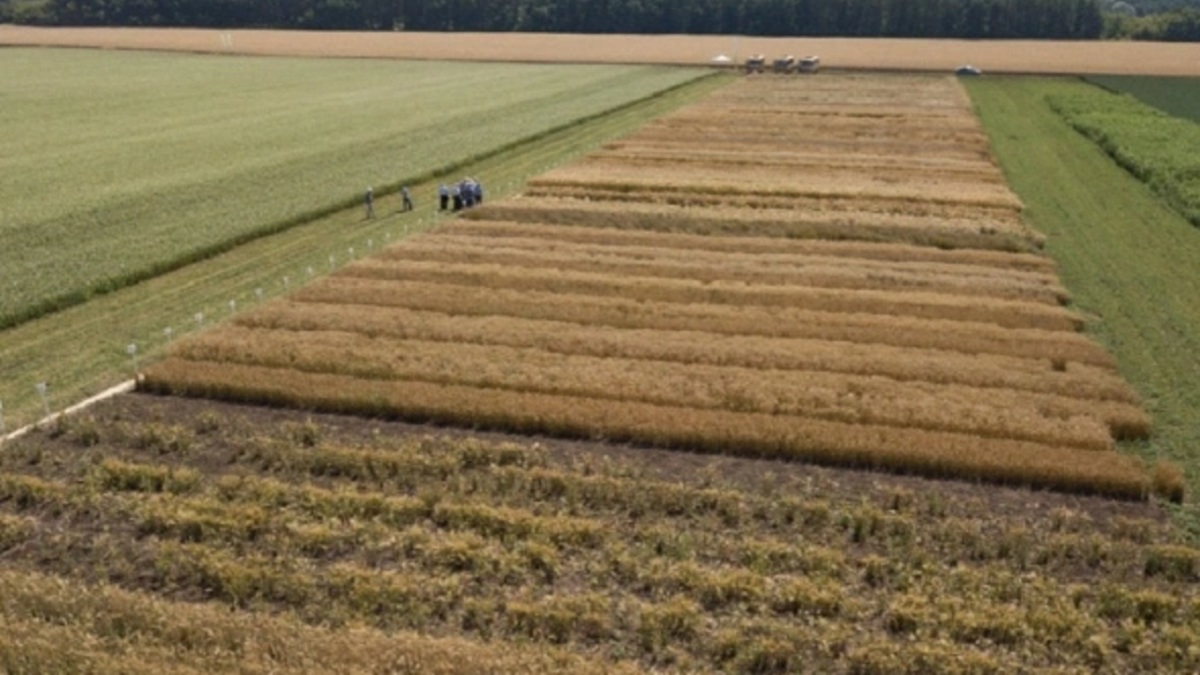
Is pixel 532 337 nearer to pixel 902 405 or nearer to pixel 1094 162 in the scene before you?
pixel 902 405

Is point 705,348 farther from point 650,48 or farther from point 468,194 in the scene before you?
point 650,48

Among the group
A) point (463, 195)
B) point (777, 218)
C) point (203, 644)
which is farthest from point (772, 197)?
point (203, 644)

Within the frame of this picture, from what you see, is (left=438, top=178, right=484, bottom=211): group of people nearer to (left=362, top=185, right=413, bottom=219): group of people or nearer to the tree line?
(left=362, top=185, right=413, bottom=219): group of people

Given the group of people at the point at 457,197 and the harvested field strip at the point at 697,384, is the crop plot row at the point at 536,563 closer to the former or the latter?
the harvested field strip at the point at 697,384

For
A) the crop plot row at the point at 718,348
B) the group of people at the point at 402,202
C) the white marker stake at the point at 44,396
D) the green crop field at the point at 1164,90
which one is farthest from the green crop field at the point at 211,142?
the green crop field at the point at 1164,90

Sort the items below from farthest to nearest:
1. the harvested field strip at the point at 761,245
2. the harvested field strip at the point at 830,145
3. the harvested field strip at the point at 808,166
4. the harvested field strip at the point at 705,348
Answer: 1. the harvested field strip at the point at 830,145
2. the harvested field strip at the point at 808,166
3. the harvested field strip at the point at 761,245
4. the harvested field strip at the point at 705,348
